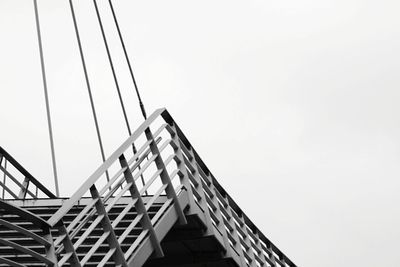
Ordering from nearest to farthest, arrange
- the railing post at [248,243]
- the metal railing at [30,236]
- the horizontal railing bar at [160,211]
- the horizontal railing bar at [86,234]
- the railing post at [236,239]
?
1. the metal railing at [30,236]
2. the horizontal railing bar at [86,234]
3. the horizontal railing bar at [160,211]
4. the railing post at [236,239]
5. the railing post at [248,243]

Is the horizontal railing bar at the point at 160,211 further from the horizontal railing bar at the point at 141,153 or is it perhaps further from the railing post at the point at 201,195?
the railing post at the point at 201,195

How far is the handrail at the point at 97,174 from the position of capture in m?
4.52

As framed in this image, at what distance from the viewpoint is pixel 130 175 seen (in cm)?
611

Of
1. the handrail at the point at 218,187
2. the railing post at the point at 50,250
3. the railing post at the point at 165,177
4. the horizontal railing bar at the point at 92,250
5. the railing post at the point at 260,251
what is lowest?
the railing post at the point at 50,250

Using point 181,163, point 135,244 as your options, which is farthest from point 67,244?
point 181,163

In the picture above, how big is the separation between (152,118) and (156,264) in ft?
6.90

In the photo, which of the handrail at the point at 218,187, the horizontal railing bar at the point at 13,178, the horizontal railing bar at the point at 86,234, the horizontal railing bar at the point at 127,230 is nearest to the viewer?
the horizontal railing bar at the point at 86,234

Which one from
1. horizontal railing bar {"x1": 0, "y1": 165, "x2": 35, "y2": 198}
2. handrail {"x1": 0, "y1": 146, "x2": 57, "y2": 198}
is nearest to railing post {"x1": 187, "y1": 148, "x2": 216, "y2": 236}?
horizontal railing bar {"x1": 0, "y1": 165, "x2": 35, "y2": 198}

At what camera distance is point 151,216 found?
7453mm

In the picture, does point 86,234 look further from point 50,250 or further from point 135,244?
point 135,244

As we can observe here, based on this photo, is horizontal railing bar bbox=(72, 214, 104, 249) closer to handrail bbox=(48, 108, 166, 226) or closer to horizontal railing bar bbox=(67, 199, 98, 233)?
horizontal railing bar bbox=(67, 199, 98, 233)

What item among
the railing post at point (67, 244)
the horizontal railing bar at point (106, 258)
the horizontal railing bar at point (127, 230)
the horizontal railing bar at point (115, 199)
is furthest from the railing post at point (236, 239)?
the railing post at point (67, 244)

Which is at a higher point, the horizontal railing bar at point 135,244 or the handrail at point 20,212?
the horizontal railing bar at point 135,244

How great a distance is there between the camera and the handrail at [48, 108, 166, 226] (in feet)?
14.8
